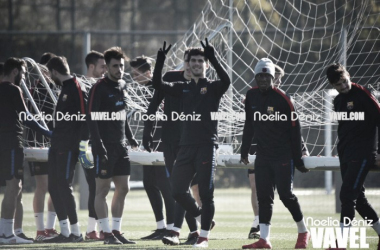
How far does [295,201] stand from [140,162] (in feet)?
8.55

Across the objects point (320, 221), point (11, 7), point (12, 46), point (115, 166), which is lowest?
point (320, 221)

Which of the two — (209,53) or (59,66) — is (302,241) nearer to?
(209,53)

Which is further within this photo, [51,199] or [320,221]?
[320,221]

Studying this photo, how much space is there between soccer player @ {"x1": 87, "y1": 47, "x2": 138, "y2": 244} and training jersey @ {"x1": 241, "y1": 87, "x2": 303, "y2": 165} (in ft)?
5.18

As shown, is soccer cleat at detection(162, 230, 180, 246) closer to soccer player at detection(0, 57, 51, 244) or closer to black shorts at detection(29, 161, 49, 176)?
soccer player at detection(0, 57, 51, 244)

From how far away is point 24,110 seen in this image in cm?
1027

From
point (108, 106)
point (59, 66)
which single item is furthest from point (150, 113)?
point (59, 66)

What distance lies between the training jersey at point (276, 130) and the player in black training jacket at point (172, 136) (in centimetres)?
103

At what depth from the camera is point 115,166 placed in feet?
31.8

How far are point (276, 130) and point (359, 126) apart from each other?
82 cm

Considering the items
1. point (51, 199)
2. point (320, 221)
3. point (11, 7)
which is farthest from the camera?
point (11, 7)

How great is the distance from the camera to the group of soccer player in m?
8.65

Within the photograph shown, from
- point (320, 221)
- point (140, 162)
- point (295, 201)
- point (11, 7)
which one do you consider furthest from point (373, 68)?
point (11, 7)

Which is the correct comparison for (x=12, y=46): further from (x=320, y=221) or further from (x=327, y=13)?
(x=320, y=221)
